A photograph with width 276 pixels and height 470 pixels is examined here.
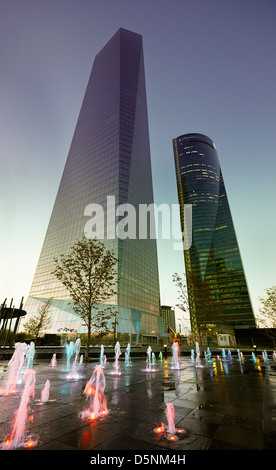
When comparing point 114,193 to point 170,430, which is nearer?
point 170,430

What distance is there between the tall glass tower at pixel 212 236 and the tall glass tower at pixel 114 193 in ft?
196

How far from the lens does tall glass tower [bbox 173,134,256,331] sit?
136 metres

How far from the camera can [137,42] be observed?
136500 millimetres

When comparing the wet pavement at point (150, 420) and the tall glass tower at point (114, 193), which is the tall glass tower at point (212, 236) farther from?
the wet pavement at point (150, 420)

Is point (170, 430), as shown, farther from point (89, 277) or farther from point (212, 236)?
point (212, 236)

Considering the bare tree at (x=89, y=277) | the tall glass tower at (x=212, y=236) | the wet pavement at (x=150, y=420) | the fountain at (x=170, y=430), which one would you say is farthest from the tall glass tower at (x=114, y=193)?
the tall glass tower at (x=212, y=236)

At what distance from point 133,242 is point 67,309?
30.4 m

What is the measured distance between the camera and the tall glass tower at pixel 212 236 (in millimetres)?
136250

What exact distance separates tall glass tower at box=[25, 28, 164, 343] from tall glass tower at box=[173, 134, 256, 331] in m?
59.7

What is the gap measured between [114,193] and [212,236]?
104m

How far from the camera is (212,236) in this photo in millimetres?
152375

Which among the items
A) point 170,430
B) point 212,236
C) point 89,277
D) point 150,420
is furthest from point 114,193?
point 212,236

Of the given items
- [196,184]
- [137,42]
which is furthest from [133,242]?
[137,42]
